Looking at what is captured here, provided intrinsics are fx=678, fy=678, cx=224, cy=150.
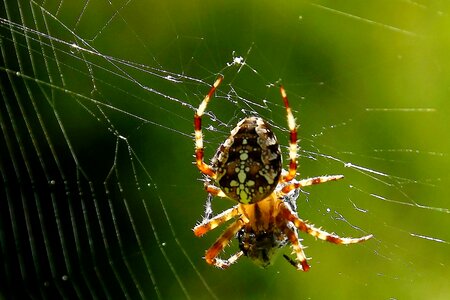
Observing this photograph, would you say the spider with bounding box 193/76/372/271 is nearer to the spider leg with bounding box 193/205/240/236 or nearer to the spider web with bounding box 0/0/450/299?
the spider leg with bounding box 193/205/240/236

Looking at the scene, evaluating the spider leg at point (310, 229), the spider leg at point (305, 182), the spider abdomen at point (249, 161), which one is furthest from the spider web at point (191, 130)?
A: the spider abdomen at point (249, 161)

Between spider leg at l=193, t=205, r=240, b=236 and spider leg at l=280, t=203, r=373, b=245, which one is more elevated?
spider leg at l=280, t=203, r=373, b=245

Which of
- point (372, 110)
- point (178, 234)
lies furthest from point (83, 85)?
point (372, 110)

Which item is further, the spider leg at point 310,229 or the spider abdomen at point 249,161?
the spider leg at point 310,229

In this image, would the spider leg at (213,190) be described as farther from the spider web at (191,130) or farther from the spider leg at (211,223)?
the spider web at (191,130)

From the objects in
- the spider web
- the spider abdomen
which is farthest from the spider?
the spider web

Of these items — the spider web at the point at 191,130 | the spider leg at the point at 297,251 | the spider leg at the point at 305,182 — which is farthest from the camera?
the spider web at the point at 191,130

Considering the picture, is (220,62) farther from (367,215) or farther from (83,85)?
(367,215)

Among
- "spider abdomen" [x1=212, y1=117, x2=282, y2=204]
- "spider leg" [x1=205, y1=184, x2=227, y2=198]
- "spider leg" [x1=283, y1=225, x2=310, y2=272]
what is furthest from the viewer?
"spider leg" [x1=283, y1=225, x2=310, y2=272]
